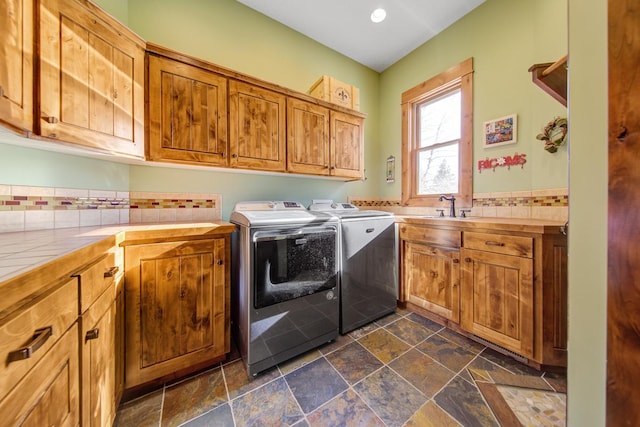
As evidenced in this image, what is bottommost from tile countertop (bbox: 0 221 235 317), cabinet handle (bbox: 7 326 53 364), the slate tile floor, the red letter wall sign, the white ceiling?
the slate tile floor

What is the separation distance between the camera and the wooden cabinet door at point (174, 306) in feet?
3.97

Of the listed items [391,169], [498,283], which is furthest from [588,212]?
[391,169]

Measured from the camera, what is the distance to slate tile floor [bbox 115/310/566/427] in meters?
1.12

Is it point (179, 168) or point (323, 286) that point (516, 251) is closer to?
point (323, 286)

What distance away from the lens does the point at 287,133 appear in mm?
2012

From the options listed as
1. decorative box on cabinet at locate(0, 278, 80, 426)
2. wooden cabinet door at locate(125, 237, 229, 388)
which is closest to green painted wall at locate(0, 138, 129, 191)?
wooden cabinet door at locate(125, 237, 229, 388)

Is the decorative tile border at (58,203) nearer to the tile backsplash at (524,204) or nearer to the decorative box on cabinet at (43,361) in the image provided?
the decorative box on cabinet at (43,361)

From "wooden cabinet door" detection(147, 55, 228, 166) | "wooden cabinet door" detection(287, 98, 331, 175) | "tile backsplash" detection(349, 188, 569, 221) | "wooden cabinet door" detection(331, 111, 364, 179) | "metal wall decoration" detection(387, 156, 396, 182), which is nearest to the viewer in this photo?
"wooden cabinet door" detection(147, 55, 228, 166)

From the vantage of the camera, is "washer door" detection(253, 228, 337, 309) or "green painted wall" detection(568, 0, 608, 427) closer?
"green painted wall" detection(568, 0, 608, 427)

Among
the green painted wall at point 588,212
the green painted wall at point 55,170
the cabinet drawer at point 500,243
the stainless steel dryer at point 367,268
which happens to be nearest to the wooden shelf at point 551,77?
the green painted wall at point 588,212

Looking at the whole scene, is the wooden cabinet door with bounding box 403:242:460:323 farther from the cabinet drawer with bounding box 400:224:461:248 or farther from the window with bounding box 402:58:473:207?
the window with bounding box 402:58:473:207

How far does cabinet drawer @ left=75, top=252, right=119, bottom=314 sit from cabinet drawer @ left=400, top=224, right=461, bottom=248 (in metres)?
2.12

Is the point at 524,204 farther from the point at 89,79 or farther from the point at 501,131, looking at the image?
the point at 89,79

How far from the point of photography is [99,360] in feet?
2.91
